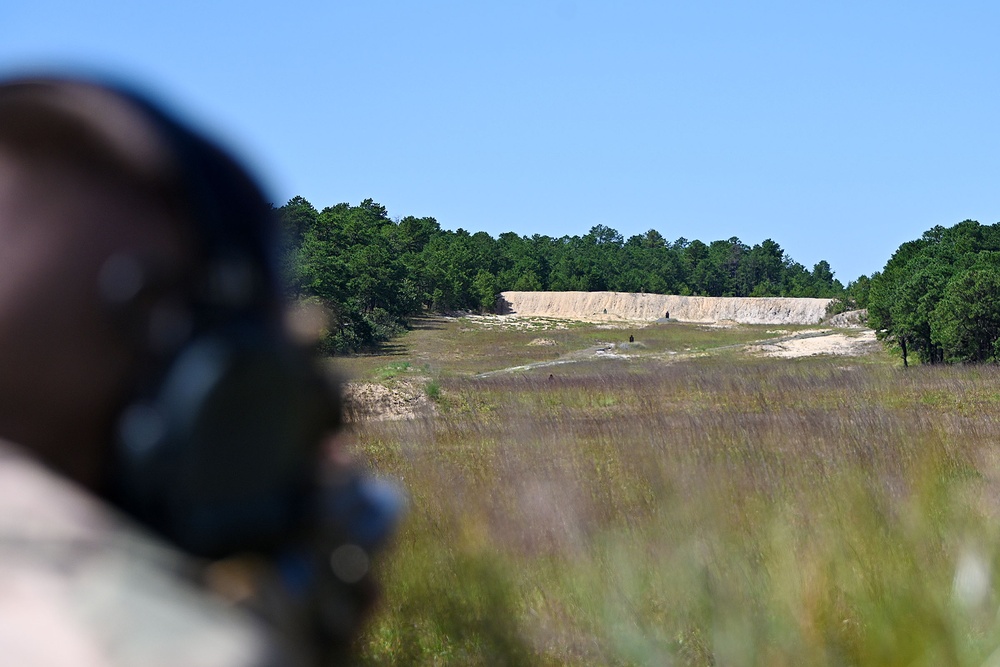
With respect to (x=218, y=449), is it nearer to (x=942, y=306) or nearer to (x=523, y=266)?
(x=942, y=306)

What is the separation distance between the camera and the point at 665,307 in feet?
402

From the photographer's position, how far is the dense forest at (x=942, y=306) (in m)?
38.8

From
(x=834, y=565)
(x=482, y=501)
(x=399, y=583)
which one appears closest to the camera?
(x=834, y=565)

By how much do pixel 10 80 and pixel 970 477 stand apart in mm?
6217

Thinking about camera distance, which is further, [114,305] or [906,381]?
[906,381]

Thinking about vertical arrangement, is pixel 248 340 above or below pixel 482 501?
above

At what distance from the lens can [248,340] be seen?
0.56 m

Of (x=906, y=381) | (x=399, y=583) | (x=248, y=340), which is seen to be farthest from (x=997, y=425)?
(x=906, y=381)

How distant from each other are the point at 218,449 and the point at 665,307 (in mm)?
123732

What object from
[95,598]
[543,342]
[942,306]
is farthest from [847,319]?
[95,598]

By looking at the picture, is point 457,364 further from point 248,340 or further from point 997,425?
point 248,340

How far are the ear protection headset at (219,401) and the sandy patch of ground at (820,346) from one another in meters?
62.4

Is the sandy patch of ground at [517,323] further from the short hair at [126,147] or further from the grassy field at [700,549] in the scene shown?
the short hair at [126,147]

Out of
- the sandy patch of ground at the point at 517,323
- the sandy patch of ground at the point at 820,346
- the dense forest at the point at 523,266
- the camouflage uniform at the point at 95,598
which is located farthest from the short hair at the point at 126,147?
the sandy patch of ground at the point at 517,323
